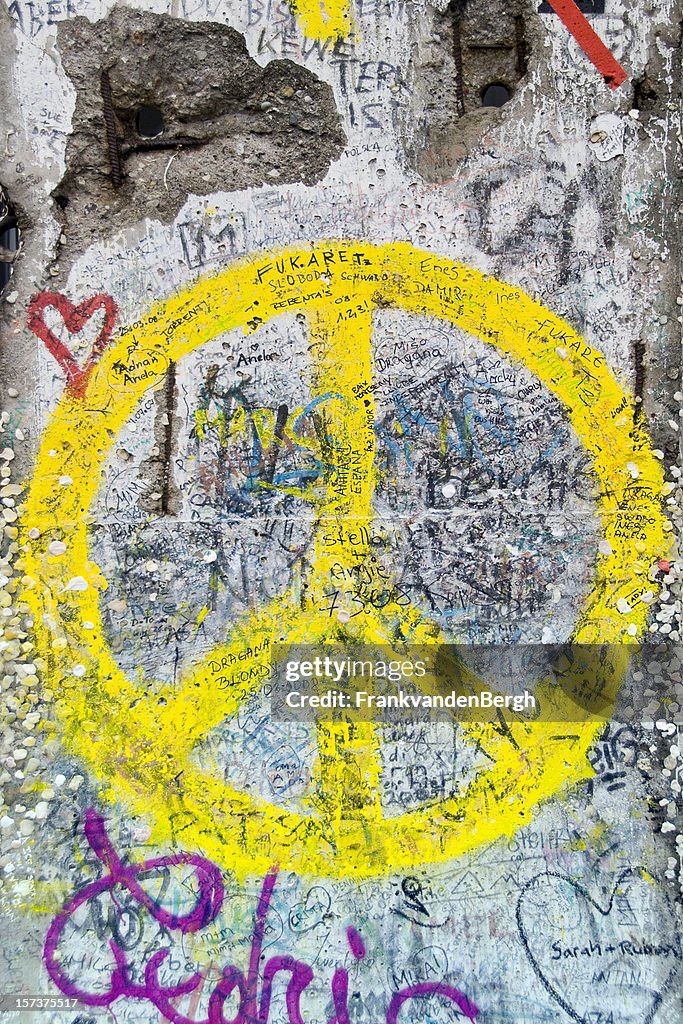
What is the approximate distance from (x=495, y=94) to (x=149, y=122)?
3.66 ft

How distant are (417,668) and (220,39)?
6.79ft

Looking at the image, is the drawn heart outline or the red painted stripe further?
the red painted stripe

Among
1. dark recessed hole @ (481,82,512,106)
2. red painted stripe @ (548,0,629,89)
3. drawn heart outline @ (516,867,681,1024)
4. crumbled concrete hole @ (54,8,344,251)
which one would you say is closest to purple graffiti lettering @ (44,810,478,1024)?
Result: drawn heart outline @ (516,867,681,1024)

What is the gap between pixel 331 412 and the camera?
2.15 m

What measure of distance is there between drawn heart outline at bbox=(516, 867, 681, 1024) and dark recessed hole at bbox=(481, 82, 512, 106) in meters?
2.40

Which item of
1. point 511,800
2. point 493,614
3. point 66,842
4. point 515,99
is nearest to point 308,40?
point 515,99

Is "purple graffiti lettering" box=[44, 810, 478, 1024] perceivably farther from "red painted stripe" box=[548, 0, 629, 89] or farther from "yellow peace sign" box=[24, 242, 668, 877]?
"red painted stripe" box=[548, 0, 629, 89]

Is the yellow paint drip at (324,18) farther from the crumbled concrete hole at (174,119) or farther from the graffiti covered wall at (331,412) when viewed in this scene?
the crumbled concrete hole at (174,119)

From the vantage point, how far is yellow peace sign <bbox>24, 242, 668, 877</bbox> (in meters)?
2.07

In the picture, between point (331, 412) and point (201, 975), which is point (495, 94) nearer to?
point (331, 412)

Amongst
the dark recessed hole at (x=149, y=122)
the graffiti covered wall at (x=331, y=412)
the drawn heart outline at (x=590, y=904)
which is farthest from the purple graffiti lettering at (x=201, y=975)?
the dark recessed hole at (x=149, y=122)

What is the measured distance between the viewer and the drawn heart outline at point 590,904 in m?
2.03

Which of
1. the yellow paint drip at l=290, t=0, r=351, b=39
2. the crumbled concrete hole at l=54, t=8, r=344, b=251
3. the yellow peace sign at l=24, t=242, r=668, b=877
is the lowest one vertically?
the yellow peace sign at l=24, t=242, r=668, b=877

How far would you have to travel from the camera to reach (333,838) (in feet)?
6.77
